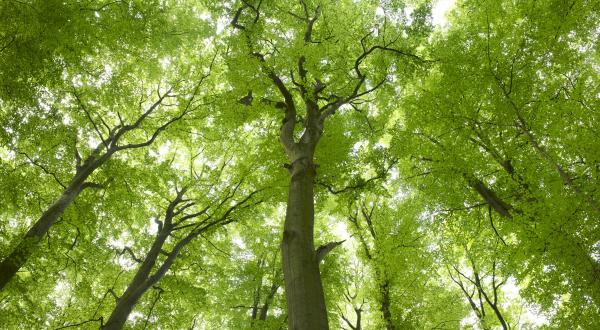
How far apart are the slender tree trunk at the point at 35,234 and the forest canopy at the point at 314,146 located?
3 cm

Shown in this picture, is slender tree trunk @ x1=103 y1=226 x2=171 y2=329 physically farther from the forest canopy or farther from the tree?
the tree

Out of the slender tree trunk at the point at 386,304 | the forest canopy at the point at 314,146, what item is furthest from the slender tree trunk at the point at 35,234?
the slender tree trunk at the point at 386,304

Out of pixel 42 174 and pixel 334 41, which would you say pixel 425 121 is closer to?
pixel 334 41

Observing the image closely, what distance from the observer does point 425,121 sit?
7.36 m

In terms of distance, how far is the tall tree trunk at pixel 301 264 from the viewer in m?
3.44

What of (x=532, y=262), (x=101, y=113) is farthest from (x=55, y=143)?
(x=532, y=262)

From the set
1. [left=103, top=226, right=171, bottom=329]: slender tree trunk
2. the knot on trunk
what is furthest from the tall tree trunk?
[left=103, top=226, right=171, bottom=329]: slender tree trunk

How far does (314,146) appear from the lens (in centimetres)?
612

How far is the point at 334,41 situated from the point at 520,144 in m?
4.37

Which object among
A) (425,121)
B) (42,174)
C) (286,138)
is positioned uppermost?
(42,174)

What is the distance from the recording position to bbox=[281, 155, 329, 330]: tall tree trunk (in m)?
3.44

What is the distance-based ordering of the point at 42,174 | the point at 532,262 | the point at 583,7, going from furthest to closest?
the point at 42,174 < the point at 583,7 < the point at 532,262

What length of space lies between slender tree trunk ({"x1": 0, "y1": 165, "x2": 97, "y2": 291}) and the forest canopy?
35mm

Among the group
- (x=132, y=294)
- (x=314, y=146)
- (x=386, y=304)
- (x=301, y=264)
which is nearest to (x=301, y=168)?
(x=314, y=146)
